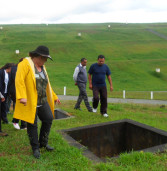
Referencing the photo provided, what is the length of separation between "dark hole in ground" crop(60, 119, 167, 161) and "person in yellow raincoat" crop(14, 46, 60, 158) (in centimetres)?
93

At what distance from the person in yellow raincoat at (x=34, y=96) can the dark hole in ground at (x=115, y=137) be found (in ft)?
3.05

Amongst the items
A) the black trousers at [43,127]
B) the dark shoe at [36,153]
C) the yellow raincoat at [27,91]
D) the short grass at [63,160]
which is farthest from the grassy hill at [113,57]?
the yellow raincoat at [27,91]

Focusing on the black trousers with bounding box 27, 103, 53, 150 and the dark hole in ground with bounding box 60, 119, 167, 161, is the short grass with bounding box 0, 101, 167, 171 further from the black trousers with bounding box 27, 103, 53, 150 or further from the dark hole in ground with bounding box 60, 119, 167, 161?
the dark hole in ground with bounding box 60, 119, 167, 161

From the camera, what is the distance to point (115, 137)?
5.67m

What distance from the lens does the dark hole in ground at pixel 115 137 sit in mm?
5021

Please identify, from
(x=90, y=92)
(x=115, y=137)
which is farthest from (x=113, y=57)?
(x=115, y=137)

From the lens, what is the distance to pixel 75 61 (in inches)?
1501

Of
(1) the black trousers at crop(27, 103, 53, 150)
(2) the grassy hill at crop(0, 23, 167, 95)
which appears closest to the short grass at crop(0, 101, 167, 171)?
(1) the black trousers at crop(27, 103, 53, 150)

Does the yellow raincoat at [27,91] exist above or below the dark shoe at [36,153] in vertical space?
above

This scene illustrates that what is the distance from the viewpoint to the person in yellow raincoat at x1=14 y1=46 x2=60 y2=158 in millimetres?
3541

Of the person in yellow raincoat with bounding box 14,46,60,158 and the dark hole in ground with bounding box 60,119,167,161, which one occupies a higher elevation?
the person in yellow raincoat with bounding box 14,46,60,158

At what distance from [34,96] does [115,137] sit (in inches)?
114

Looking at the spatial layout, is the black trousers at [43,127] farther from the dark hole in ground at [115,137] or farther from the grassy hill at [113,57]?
the grassy hill at [113,57]

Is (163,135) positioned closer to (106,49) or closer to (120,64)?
(120,64)
